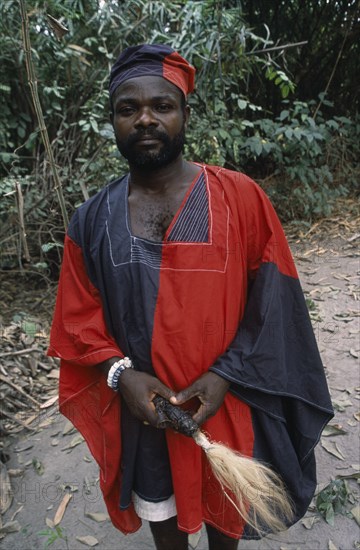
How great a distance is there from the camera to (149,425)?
1412 mm

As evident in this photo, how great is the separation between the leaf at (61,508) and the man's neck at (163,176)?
172cm

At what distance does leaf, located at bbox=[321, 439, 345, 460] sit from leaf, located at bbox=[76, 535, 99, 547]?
125 cm

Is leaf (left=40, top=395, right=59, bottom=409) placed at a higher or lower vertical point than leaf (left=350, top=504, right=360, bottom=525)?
lower

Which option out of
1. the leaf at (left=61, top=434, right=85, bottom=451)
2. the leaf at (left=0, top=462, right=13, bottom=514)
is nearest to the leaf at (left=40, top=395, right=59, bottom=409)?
the leaf at (left=61, top=434, right=85, bottom=451)

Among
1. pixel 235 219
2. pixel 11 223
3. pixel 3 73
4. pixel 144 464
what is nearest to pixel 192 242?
pixel 235 219

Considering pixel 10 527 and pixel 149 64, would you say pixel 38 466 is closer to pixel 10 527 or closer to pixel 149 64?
pixel 10 527

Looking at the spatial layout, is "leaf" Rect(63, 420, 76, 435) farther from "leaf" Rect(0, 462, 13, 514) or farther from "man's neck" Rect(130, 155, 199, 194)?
"man's neck" Rect(130, 155, 199, 194)

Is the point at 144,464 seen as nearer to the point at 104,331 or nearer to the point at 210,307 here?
the point at 104,331

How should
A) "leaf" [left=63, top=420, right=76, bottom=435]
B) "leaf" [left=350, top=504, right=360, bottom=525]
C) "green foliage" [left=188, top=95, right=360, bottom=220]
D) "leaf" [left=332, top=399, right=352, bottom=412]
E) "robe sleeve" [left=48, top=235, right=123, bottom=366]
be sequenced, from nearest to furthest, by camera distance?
"robe sleeve" [left=48, top=235, right=123, bottom=366] → "leaf" [left=350, top=504, right=360, bottom=525] → "leaf" [left=332, top=399, right=352, bottom=412] → "leaf" [left=63, top=420, right=76, bottom=435] → "green foliage" [left=188, top=95, right=360, bottom=220]

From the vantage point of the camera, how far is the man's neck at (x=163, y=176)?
4.57ft

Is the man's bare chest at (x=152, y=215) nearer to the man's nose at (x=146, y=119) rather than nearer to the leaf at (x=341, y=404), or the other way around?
the man's nose at (x=146, y=119)

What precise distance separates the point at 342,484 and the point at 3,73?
3882 millimetres

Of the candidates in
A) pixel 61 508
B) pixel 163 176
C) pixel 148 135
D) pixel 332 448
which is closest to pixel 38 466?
pixel 61 508

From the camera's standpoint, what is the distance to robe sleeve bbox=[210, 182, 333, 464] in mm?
1341
